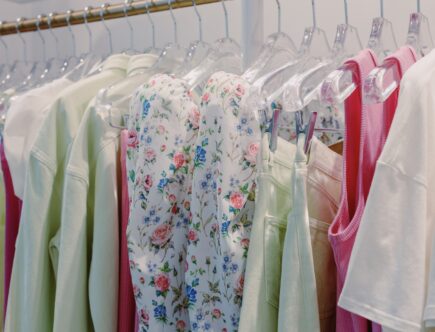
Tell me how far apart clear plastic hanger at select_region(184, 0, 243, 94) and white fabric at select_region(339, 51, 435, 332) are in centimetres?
33

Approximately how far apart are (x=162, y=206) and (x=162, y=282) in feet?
0.31

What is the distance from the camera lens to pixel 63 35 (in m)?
1.70

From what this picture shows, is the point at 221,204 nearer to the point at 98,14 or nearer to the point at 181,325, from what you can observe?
the point at 181,325

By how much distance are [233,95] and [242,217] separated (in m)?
0.14

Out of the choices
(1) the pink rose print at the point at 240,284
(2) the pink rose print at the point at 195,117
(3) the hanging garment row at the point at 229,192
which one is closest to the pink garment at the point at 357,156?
(3) the hanging garment row at the point at 229,192

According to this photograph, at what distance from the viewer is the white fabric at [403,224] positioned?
0.52 metres

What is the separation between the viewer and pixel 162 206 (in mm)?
721

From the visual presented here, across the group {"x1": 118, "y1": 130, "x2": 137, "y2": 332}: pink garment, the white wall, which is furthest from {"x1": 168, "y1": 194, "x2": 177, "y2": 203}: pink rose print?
the white wall

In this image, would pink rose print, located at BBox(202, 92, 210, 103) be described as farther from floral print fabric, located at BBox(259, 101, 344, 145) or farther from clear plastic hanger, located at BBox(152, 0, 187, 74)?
clear plastic hanger, located at BBox(152, 0, 187, 74)

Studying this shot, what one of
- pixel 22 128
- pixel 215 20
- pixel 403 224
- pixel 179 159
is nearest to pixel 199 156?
pixel 179 159

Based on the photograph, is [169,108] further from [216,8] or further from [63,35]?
[63,35]

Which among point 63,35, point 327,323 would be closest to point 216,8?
point 63,35

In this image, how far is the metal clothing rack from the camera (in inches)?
36.6

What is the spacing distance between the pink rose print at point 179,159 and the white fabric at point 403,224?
0.27 metres
